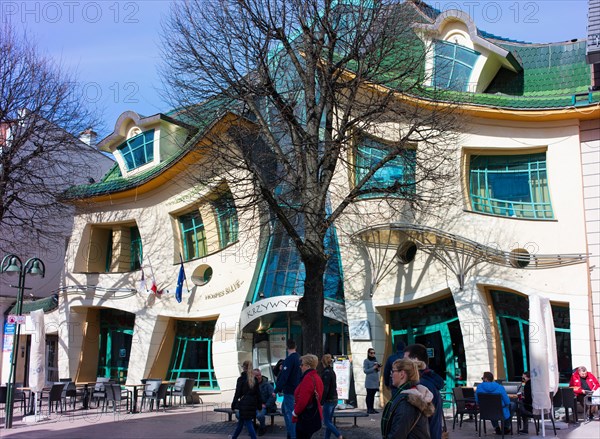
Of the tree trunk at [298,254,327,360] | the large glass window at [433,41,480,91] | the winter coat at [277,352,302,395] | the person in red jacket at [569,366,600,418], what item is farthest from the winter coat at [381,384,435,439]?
the large glass window at [433,41,480,91]

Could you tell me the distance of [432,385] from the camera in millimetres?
6598

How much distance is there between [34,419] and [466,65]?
1489cm

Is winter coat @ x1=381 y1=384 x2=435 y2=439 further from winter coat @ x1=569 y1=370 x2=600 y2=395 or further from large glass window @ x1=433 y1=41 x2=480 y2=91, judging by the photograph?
large glass window @ x1=433 y1=41 x2=480 y2=91

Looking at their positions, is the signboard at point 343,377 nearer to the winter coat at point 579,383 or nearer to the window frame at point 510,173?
the winter coat at point 579,383

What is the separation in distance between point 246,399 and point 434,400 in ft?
18.5

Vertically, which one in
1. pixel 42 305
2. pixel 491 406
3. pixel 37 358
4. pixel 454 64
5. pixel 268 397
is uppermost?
pixel 454 64

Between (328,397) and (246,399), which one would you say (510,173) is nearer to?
(328,397)

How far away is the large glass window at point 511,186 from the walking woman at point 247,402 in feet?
31.3

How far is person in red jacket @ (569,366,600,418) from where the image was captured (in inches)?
607

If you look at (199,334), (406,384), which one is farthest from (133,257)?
(406,384)

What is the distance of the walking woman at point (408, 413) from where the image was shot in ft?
17.6

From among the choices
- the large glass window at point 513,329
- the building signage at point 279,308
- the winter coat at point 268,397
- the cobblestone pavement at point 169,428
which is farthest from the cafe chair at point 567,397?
the building signage at point 279,308

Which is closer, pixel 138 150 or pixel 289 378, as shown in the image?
pixel 289 378

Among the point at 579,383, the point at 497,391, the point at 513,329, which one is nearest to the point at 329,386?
the point at 497,391
